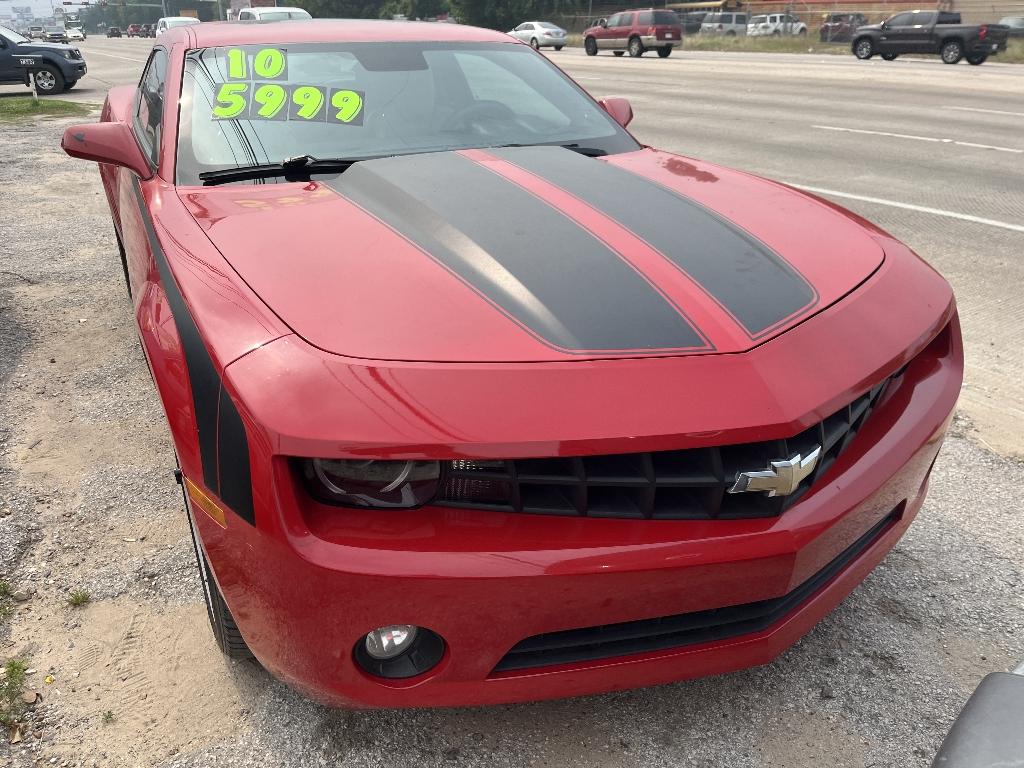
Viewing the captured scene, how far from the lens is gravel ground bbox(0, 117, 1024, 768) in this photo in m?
1.78

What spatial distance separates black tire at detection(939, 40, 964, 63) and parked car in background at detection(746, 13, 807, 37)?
58.9ft

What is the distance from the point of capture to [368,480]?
1471mm

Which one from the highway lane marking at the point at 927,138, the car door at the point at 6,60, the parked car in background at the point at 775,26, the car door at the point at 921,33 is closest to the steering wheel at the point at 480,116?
the highway lane marking at the point at 927,138

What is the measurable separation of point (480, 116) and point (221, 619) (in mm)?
1908

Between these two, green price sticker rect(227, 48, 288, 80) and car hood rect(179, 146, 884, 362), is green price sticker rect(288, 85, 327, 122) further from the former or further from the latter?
car hood rect(179, 146, 884, 362)

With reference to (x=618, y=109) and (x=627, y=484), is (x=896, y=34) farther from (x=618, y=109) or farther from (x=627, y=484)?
(x=627, y=484)

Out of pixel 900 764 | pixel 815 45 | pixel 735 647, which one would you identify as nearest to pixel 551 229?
pixel 735 647

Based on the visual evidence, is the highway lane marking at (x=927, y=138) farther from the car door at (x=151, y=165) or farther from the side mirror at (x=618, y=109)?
the car door at (x=151, y=165)

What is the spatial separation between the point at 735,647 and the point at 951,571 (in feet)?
3.68

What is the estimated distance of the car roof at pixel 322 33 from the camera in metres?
2.97

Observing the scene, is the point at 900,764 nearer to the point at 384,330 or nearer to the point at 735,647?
the point at 735,647

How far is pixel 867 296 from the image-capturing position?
191 centimetres

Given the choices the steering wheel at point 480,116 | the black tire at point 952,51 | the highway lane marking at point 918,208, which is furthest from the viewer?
the black tire at point 952,51

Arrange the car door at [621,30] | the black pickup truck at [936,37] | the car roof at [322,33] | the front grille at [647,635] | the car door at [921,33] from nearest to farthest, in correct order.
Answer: the front grille at [647,635] < the car roof at [322,33] < the black pickup truck at [936,37] < the car door at [921,33] < the car door at [621,30]
